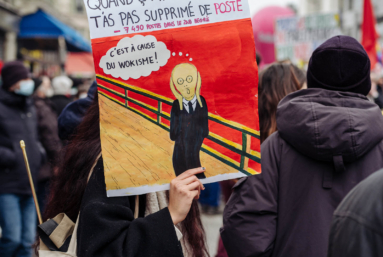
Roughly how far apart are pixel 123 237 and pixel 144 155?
29 cm

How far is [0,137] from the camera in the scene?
4.07 m

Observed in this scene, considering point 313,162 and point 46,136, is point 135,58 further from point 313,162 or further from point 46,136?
point 46,136

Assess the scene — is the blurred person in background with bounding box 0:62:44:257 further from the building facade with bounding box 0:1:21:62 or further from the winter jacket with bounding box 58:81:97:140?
the building facade with bounding box 0:1:21:62

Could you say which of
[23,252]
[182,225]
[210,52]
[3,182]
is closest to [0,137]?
[3,182]

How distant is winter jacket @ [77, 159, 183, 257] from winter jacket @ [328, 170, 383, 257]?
708 mm

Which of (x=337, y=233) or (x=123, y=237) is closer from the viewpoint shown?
(x=337, y=233)

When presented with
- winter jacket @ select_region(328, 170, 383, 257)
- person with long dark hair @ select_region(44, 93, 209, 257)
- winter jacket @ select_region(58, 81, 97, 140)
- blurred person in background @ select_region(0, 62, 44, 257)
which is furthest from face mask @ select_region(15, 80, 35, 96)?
winter jacket @ select_region(328, 170, 383, 257)

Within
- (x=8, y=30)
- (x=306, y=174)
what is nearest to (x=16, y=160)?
(x=306, y=174)

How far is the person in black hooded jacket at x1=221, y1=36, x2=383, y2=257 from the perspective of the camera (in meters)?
1.69

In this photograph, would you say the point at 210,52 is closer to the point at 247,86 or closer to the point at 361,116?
the point at 247,86

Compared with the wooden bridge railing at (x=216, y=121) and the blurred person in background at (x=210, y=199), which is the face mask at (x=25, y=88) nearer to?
the wooden bridge railing at (x=216, y=121)

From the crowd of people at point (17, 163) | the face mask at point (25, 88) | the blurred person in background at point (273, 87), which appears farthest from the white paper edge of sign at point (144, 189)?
the face mask at point (25, 88)

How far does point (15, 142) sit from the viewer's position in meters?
4.14

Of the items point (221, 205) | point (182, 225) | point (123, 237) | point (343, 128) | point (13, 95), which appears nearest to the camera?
point (123, 237)
